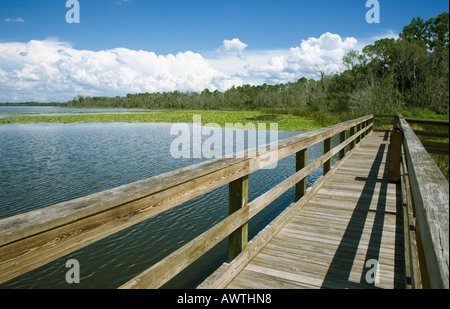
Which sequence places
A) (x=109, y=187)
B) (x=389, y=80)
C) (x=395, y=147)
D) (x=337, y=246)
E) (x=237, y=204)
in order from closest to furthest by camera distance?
(x=237, y=204)
(x=337, y=246)
(x=395, y=147)
(x=109, y=187)
(x=389, y=80)

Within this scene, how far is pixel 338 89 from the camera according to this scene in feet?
146

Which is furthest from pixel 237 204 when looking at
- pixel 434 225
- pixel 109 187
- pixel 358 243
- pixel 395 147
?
pixel 109 187

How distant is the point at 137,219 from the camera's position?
5.41 ft

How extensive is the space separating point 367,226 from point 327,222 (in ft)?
1.61

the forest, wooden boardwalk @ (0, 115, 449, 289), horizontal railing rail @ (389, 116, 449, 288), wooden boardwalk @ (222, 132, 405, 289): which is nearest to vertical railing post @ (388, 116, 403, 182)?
wooden boardwalk @ (0, 115, 449, 289)

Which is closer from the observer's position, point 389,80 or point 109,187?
point 109,187

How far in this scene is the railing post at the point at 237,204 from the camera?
2.73m

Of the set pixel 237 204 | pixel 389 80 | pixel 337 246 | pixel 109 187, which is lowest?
pixel 109 187

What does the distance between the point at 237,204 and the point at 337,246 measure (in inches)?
56.5

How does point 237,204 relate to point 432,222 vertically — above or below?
below

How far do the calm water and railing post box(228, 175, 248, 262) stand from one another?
2404mm

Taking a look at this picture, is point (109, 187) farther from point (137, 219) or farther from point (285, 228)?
point (137, 219)
